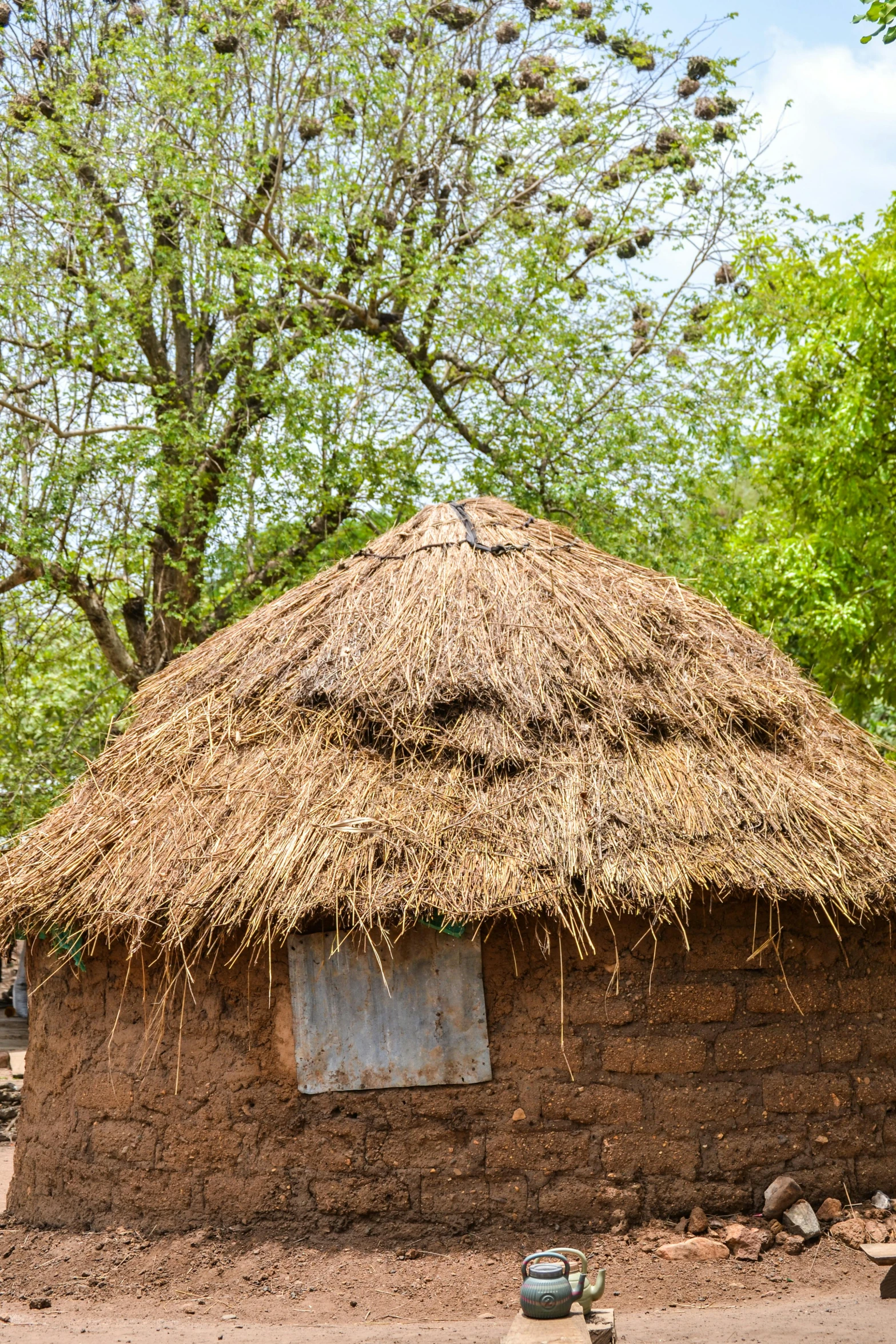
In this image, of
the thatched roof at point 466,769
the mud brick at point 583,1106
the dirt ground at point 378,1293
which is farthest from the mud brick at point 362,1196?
the thatched roof at point 466,769

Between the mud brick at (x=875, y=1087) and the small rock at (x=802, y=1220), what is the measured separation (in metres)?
0.52

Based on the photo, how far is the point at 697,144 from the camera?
538 inches

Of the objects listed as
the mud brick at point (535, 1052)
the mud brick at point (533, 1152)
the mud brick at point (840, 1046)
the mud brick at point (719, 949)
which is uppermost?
the mud brick at point (719, 949)

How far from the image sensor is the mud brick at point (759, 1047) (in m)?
5.08

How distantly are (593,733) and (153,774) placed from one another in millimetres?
2239

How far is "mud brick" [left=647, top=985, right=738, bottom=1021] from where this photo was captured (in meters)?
5.06

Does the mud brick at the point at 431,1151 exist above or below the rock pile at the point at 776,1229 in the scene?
above

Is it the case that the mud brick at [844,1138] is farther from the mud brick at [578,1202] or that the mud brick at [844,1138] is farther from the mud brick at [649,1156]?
the mud brick at [578,1202]

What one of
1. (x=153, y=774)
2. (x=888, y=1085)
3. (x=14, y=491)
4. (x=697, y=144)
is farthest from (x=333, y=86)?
(x=888, y=1085)

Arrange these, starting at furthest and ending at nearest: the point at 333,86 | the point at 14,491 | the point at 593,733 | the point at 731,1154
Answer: the point at 333,86 < the point at 14,491 < the point at 593,733 < the point at 731,1154

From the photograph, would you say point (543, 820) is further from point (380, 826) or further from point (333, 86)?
point (333, 86)

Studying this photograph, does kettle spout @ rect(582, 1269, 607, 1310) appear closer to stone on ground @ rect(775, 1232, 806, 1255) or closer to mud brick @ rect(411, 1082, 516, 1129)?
mud brick @ rect(411, 1082, 516, 1129)

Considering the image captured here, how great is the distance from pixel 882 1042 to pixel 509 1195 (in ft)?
5.90

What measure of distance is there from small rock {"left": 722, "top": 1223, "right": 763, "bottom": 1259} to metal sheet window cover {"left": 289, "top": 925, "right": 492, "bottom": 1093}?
1.21 m
